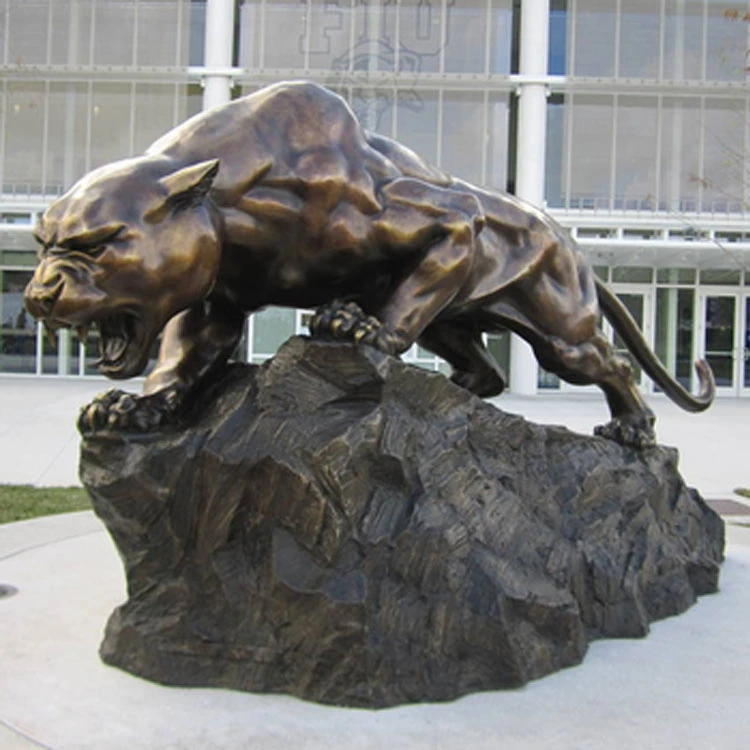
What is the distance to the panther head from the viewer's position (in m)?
2.80

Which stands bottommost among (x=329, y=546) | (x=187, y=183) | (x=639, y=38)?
(x=329, y=546)

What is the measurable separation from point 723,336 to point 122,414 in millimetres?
20253

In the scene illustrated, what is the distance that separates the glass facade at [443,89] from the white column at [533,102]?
343 millimetres

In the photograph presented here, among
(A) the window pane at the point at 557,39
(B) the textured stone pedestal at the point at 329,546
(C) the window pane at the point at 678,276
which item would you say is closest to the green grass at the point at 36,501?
(B) the textured stone pedestal at the point at 329,546

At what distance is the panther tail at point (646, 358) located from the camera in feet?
15.6

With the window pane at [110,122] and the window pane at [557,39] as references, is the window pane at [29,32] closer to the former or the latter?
the window pane at [110,122]

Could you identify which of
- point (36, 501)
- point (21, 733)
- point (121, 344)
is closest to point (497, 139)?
point (36, 501)

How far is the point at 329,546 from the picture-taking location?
116 inches

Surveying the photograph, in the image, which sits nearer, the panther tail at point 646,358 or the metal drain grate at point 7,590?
the metal drain grate at point 7,590

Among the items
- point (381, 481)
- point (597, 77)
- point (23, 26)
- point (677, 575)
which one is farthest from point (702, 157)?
point (381, 481)

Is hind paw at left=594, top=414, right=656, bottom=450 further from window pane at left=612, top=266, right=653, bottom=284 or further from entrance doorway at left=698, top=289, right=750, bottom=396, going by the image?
entrance doorway at left=698, top=289, right=750, bottom=396

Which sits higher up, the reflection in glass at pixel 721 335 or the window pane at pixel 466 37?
the window pane at pixel 466 37

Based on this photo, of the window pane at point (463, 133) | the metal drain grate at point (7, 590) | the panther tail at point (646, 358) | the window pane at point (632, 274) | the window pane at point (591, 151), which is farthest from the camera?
the window pane at point (632, 274)

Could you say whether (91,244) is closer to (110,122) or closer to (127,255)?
(127,255)
